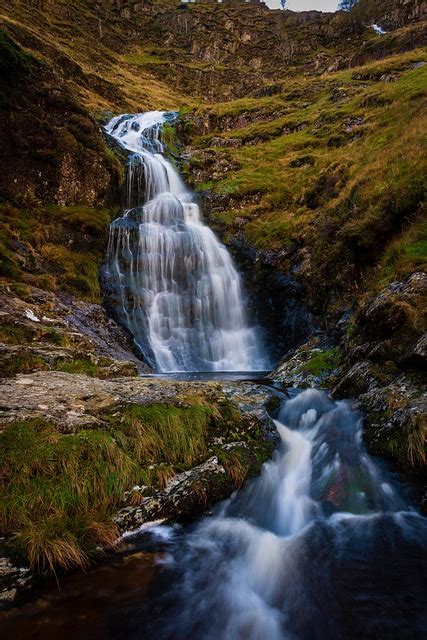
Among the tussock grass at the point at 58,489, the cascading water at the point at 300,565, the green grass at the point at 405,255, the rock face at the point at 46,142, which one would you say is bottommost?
the cascading water at the point at 300,565

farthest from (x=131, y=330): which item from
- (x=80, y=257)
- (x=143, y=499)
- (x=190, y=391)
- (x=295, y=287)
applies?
(x=143, y=499)

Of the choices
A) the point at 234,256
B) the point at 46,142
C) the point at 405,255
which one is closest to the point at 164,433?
the point at 405,255

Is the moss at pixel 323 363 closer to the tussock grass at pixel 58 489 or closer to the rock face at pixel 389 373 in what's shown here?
the rock face at pixel 389 373

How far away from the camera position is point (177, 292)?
16703 mm

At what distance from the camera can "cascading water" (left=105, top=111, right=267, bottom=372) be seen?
1487 centimetres

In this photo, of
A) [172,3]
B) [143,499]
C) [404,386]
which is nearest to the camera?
[143,499]

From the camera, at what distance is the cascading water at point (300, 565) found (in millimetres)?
3314

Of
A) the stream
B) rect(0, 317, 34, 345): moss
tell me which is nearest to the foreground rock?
the stream

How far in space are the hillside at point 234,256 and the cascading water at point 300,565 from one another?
526 mm

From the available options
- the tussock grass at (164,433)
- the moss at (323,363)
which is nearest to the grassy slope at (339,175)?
the moss at (323,363)

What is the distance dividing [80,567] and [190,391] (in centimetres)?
324

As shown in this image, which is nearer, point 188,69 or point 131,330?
point 131,330

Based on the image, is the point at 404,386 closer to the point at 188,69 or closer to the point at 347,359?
the point at 347,359

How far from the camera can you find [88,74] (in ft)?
143
